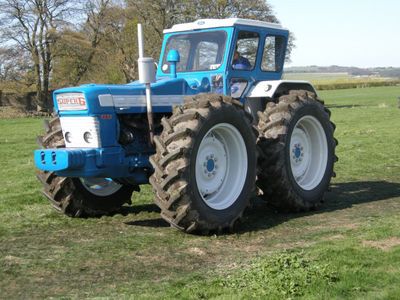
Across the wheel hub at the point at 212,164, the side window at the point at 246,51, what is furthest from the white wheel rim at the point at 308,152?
the wheel hub at the point at 212,164

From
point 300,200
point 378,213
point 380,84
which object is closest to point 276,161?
point 300,200

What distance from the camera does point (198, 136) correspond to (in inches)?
265

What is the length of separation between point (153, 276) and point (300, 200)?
3.32 metres

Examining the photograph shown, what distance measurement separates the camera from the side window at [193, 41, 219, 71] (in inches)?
331

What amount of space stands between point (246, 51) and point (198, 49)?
26.7 inches

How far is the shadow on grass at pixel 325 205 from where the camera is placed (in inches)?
302

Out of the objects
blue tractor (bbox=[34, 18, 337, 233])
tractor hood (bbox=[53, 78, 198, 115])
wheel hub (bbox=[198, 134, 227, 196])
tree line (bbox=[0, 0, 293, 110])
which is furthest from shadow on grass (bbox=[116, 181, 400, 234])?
tree line (bbox=[0, 0, 293, 110])

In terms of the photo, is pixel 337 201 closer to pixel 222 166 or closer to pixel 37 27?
pixel 222 166

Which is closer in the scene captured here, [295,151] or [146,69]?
[146,69]

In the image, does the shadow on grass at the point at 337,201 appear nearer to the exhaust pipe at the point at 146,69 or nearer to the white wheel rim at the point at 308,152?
the white wheel rim at the point at 308,152

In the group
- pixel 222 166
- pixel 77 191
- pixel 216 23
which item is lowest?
pixel 77 191

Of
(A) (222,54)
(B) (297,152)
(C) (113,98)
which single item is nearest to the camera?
(C) (113,98)

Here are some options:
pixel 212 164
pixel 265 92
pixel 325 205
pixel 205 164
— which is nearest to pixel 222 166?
pixel 212 164

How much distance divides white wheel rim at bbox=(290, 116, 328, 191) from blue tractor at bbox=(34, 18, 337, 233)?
0.01 metres
